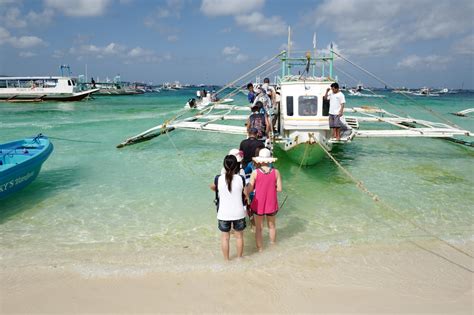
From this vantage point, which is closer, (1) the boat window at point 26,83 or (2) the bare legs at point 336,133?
(2) the bare legs at point 336,133

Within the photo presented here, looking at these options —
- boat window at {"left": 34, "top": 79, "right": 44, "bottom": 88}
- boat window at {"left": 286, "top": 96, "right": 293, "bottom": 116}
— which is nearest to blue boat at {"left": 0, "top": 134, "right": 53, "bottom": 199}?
boat window at {"left": 286, "top": 96, "right": 293, "bottom": 116}

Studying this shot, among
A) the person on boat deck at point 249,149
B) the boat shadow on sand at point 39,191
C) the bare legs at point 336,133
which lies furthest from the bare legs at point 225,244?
the bare legs at point 336,133

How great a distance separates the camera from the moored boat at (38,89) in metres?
45.2

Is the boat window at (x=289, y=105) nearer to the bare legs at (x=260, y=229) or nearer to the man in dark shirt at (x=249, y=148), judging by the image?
the man in dark shirt at (x=249, y=148)

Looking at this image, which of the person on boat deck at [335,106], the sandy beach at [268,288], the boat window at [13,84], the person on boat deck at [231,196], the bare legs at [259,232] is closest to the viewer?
the sandy beach at [268,288]

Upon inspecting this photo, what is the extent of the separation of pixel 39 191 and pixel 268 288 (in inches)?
276

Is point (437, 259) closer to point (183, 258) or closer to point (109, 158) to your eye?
point (183, 258)

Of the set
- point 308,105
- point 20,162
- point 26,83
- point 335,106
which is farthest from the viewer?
point 26,83

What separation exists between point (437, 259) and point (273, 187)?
3.01 meters

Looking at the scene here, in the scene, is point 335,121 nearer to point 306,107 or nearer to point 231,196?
point 306,107

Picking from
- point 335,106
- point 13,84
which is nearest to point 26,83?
point 13,84

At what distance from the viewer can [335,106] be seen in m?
10.3

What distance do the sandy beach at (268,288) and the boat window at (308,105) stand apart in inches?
226

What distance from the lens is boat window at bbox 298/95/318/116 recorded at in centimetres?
1053
